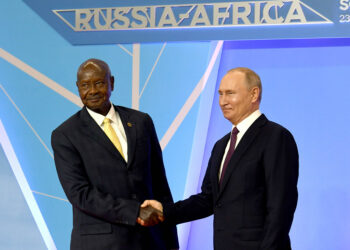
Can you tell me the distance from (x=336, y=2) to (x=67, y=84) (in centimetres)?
233

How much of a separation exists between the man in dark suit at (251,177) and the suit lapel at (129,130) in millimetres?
280

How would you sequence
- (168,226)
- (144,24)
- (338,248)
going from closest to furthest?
(168,226), (338,248), (144,24)

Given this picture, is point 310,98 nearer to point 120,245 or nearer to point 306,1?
point 306,1

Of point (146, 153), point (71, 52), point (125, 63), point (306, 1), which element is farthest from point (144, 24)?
point (146, 153)

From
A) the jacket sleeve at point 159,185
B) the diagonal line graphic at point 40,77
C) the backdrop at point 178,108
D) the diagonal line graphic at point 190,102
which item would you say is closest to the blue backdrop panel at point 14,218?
the backdrop at point 178,108

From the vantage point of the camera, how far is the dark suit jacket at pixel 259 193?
2.95 meters

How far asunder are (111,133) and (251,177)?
837 mm

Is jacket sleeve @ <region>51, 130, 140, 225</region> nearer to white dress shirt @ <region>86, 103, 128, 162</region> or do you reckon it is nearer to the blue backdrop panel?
white dress shirt @ <region>86, 103, 128, 162</region>

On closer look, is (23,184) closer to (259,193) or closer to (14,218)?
(14,218)

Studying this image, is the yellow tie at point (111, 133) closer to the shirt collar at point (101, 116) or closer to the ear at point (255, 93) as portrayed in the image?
the shirt collar at point (101, 116)

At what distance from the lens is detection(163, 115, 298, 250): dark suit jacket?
295cm

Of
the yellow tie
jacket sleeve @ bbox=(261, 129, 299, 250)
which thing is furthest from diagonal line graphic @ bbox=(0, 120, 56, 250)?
jacket sleeve @ bbox=(261, 129, 299, 250)

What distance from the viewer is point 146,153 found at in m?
3.43

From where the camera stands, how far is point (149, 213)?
130 inches
